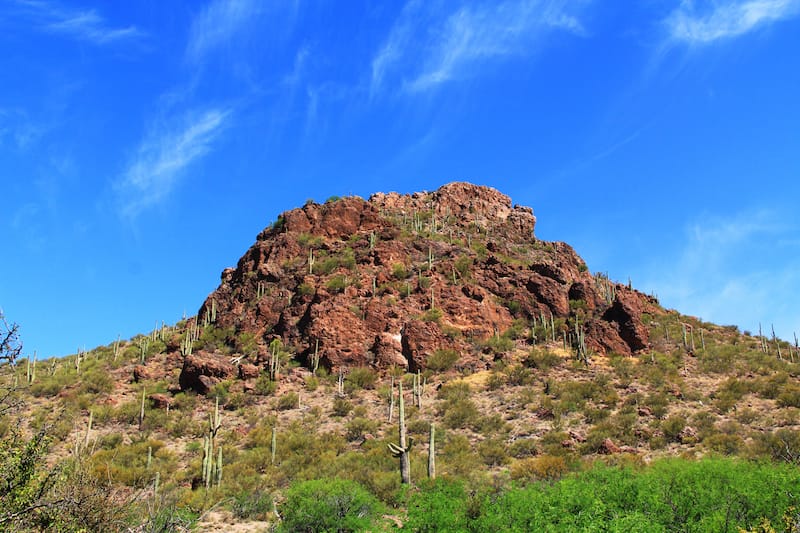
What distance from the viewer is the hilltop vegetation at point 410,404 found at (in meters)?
15.0

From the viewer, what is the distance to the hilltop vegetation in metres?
15.0

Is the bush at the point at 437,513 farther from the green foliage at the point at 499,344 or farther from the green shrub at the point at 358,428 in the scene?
the green foliage at the point at 499,344

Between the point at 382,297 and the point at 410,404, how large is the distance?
1049 cm

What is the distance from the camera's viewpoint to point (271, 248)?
45188 millimetres

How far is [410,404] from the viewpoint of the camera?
3052cm

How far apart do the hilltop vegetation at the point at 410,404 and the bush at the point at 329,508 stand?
6 centimetres

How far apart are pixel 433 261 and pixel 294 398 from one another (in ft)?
55.1

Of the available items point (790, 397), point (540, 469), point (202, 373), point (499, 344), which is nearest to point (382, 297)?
point (499, 344)

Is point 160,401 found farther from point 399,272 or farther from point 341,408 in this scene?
point 399,272

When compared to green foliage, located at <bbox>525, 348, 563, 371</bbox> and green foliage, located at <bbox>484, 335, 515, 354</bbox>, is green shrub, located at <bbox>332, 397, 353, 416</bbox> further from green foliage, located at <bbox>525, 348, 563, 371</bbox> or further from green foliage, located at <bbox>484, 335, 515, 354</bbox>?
green foliage, located at <bbox>525, 348, 563, 371</bbox>

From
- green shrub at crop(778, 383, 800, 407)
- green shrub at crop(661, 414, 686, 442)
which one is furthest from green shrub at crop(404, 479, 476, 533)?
green shrub at crop(778, 383, 800, 407)

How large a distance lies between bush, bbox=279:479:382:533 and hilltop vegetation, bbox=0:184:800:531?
0.06m

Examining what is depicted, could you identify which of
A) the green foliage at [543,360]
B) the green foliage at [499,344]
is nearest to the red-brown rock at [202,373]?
the green foliage at [499,344]

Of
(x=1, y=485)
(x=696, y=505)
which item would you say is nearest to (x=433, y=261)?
(x=696, y=505)
